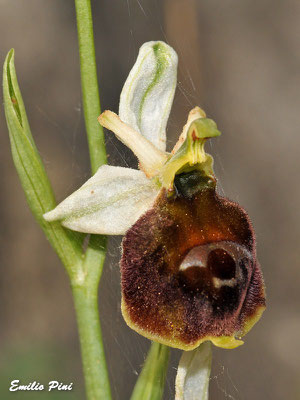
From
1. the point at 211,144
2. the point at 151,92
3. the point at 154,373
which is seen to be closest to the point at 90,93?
the point at 151,92

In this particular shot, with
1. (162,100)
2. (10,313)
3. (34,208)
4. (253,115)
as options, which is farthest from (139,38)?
(34,208)

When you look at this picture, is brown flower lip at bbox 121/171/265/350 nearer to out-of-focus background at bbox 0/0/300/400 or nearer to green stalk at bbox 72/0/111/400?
green stalk at bbox 72/0/111/400

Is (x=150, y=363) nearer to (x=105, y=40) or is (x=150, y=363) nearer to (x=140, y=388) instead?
(x=140, y=388)

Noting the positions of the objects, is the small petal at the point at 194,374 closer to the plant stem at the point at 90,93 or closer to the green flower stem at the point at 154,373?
the green flower stem at the point at 154,373

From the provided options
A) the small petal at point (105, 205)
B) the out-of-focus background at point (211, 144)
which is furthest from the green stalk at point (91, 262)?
the out-of-focus background at point (211, 144)

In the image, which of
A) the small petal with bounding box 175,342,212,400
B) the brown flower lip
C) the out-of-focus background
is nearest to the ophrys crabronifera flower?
the brown flower lip

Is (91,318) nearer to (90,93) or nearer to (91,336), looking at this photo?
(91,336)
